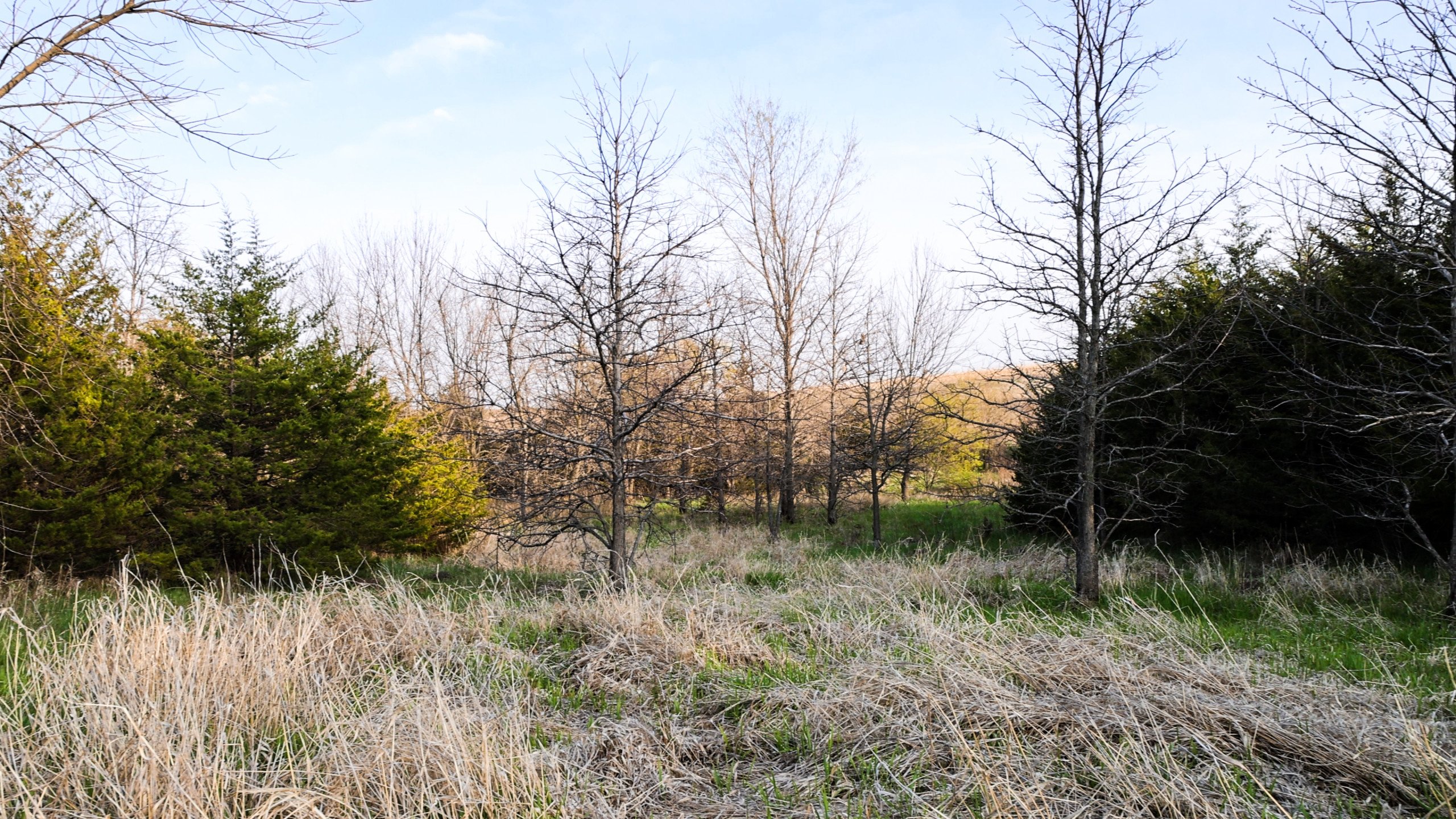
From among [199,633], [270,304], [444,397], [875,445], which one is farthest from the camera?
[444,397]

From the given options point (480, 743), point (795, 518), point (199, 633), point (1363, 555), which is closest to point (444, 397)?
point (795, 518)

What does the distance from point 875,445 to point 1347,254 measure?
728 cm

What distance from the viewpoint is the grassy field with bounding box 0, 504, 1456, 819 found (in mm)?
2625

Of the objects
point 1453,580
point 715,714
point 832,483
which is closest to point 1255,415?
point 1453,580

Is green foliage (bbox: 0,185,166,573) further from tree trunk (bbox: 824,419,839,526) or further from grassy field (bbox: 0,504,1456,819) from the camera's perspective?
tree trunk (bbox: 824,419,839,526)

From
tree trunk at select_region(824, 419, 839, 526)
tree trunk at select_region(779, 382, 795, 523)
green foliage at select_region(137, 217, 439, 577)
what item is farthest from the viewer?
tree trunk at select_region(779, 382, 795, 523)

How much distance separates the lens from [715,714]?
3.75 m

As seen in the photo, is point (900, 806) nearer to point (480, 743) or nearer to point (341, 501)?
point (480, 743)

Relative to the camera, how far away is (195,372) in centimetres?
978

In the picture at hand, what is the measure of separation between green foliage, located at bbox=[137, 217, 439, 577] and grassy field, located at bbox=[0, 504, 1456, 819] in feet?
14.1

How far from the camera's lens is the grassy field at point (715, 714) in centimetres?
262

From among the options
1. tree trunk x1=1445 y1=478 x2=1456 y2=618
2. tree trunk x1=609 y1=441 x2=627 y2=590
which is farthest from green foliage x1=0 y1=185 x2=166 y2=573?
tree trunk x1=1445 y1=478 x2=1456 y2=618

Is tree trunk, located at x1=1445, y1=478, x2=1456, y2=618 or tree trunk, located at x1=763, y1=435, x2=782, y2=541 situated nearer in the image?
tree trunk, located at x1=1445, y1=478, x2=1456, y2=618

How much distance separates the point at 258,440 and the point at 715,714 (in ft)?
30.0
